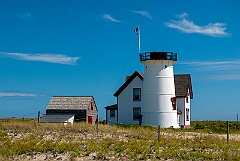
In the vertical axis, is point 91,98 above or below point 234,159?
above

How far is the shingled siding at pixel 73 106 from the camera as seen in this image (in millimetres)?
43963

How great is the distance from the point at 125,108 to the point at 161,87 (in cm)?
569

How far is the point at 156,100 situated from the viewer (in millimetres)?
40688

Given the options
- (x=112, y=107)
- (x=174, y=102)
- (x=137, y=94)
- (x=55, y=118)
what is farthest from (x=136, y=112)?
(x=55, y=118)

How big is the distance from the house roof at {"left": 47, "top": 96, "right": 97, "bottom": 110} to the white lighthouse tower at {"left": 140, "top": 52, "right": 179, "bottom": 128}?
6.73 metres

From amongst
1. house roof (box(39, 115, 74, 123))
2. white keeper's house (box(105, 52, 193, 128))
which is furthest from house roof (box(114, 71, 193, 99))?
house roof (box(39, 115, 74, 123))

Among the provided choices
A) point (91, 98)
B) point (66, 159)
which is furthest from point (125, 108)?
point (66, 159)

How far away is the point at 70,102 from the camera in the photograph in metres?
44.6

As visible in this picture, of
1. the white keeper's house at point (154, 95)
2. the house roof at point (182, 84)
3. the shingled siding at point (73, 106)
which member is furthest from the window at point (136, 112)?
the shingled siding at point (73, 106)

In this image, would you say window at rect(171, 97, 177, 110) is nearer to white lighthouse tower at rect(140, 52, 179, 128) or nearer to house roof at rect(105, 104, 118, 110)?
white lighthouse tower at rect(140, 52, 179, 128)

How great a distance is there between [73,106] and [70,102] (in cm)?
69

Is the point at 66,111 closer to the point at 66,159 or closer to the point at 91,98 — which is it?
the point at 91,98

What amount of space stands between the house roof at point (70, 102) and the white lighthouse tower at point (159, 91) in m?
6.73

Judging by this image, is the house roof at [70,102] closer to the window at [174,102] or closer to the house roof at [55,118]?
the house roof at [55,118]
